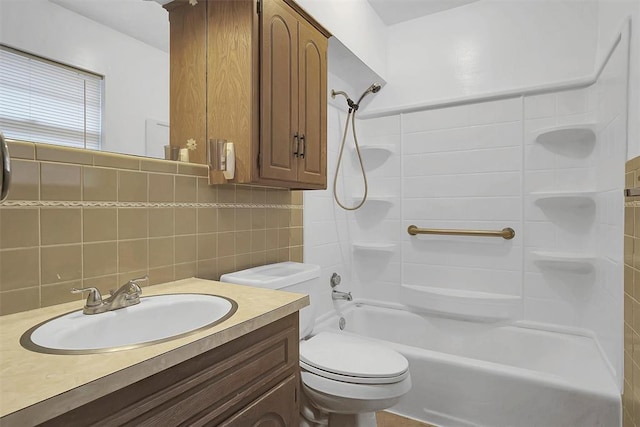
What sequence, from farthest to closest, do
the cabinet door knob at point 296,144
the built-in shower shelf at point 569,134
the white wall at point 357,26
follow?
the built-in shower shelf at point 569,134, the white wall at point 357,26, the cabinet door knob at point 296,144

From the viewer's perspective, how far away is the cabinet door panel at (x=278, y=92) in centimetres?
141

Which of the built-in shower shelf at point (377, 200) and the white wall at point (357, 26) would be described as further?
the built-in shower shelf at point (377, 200)

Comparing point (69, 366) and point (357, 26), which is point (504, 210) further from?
point (69, 366)

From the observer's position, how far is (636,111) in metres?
1.29

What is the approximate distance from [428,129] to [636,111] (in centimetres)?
127

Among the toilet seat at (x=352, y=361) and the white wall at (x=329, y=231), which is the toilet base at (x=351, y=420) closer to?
the toilet seat at (x=352, y=361)

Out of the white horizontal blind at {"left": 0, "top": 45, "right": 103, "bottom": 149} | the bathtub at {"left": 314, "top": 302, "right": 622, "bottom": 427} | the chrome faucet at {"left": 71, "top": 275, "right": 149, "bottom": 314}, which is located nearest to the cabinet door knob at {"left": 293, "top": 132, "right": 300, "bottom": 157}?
the white horizontal blind at {"left": 0, "top": 45, "right": 103, "bottom": 149}

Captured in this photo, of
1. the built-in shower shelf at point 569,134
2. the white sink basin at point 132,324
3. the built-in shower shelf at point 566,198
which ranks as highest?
the built-in shower shelf at point 569,134

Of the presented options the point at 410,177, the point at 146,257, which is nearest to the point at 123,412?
the point at 146,257

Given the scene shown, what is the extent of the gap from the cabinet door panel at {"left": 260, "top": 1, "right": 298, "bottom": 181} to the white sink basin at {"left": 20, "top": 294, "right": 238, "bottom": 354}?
1.96ft

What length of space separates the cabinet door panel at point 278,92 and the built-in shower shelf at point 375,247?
3.99 feet

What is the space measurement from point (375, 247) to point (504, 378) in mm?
1202

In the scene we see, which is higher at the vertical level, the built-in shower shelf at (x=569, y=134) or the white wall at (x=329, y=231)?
the built-in shower shelf at (x=569, y=134)

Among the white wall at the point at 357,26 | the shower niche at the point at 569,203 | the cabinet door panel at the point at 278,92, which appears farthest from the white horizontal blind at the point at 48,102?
the shower niche at the point at 569,203
